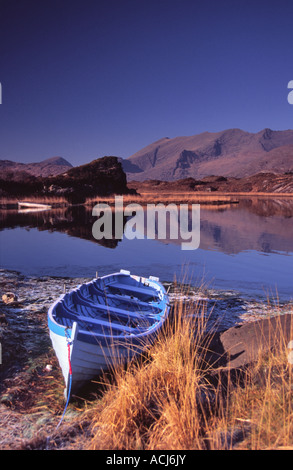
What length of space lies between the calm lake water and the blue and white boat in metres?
3.26

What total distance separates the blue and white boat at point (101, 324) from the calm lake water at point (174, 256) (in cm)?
326

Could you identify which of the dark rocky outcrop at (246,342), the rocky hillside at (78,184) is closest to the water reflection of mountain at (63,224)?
the rocky hillside at (78,184)

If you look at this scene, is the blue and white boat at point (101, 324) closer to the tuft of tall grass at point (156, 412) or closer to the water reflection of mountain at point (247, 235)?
the tuft of tall grass at point (156, 412)

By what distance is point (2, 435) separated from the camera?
4.20 metres

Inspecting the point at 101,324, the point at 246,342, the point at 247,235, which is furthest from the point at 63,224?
the point at 246,342

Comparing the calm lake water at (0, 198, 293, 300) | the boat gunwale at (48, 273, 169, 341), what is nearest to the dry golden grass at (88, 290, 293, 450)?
the boat gunwale at (48, 273, 169, 341)

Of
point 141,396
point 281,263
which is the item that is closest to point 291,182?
point 281,263

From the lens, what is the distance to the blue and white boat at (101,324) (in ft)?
16.1

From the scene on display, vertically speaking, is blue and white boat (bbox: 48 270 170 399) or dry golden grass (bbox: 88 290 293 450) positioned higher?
blue and white boat (bbox: 48 270 170 399)

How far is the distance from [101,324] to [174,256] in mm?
10154

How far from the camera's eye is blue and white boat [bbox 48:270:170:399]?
4910 millimetres

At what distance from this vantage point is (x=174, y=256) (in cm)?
1606

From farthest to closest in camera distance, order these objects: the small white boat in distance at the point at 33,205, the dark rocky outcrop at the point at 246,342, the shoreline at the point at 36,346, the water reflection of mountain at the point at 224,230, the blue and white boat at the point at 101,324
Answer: the small white boat in distance at the point at 33,205 < the water reflection of mountain at the point at 224,230 < the dark rocky outcrop at the point at 246,342 < the blue and white boat at the point at 101,324 < the shoreline at the point at 36,346

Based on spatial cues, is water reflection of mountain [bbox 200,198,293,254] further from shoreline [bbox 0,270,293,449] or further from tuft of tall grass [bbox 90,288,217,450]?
tuft of tall grass [bbox 90,288,217,450]
